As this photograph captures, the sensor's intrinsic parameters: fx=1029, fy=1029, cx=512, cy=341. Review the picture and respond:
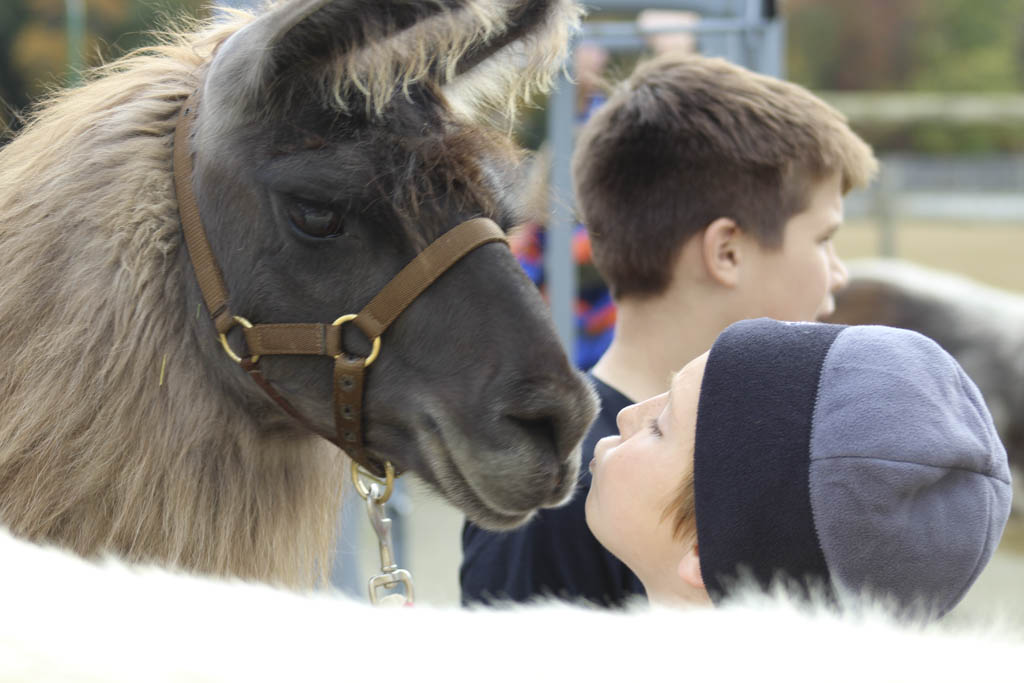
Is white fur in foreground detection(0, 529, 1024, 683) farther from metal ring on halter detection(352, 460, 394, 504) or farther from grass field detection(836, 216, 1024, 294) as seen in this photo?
grass field detection(836, 216, 1024, 294)

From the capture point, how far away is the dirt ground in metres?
3.49

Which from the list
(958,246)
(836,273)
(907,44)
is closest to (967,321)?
(836,273)

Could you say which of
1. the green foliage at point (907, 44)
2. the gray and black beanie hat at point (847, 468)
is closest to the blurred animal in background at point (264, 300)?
the gray and black beanie hat at point (847, 468)

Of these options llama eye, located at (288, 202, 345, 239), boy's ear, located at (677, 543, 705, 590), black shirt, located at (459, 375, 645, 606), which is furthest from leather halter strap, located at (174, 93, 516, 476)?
boy's ear, located at (677, 543, 705, 590)

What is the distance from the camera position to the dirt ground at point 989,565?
3.49 meters

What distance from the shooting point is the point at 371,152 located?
1589 mm

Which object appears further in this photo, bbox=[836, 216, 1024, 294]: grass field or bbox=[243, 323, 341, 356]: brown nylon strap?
bbox=[836, 216, 1024, 294]: grass field

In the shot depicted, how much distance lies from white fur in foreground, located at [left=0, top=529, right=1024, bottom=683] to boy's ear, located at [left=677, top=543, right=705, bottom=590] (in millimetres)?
483

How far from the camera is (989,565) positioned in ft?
15.9

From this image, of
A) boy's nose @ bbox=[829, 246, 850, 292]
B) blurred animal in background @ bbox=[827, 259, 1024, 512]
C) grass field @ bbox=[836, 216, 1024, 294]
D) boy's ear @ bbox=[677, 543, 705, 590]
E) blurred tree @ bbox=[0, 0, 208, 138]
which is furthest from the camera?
blurred tree @ bbox=[0, 0, 208, 138]

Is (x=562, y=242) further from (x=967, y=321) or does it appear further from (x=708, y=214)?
(x=967, y=321)

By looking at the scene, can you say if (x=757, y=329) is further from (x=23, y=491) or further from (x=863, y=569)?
(x=23, y=491)

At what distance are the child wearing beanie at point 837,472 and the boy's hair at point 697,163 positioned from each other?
2.85 feet

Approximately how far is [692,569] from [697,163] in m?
1.08
